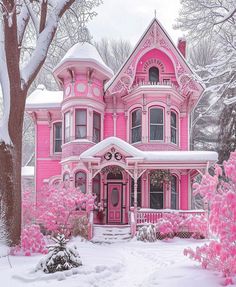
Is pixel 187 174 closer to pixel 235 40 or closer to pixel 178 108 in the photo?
pixel 178 108

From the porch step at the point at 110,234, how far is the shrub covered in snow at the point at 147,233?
0.86 metres

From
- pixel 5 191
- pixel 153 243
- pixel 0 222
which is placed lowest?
pixel 153 243

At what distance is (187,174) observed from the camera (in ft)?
67.4

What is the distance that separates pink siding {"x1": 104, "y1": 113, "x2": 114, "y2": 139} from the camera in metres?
21.5

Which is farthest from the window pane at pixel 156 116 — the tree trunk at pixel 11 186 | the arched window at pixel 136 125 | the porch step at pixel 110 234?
the tree trunk at pixel 11 186

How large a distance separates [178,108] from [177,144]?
199 centimetres

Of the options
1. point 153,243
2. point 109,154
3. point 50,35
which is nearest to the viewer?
point 50,35

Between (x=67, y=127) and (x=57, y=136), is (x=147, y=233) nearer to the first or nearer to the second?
(x=67, y=127)

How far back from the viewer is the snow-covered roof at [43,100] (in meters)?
22.0

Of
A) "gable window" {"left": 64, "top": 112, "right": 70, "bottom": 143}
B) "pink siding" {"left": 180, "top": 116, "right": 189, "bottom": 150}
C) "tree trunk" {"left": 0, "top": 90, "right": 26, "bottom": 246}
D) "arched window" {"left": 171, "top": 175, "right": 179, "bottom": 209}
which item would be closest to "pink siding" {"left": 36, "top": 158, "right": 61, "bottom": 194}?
"gable window" {"left": 64, "top": 112, "right": 70, "bottom": 143}

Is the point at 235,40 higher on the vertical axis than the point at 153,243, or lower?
higher

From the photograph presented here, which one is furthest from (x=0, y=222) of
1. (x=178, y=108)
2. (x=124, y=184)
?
(x=178, y=108)

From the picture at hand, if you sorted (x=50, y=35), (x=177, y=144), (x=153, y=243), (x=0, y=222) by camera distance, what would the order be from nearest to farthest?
(x=0, y=222) < (x=50, y=35) < (x=153, y=243) < (x=177, y=144)

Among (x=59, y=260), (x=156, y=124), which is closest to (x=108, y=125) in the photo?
(x=156, y=124)
